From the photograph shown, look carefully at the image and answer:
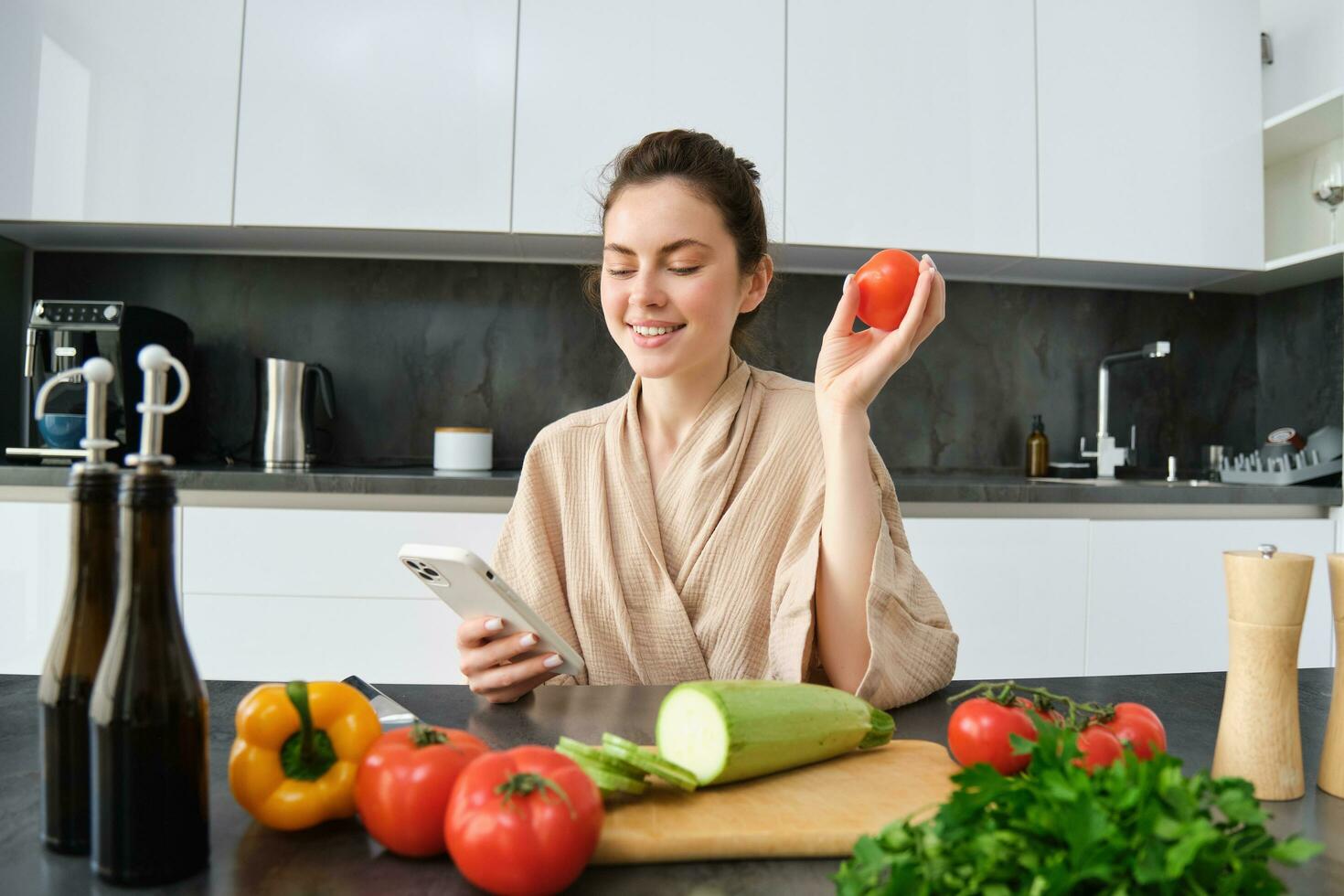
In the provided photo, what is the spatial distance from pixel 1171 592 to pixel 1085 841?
231 cm

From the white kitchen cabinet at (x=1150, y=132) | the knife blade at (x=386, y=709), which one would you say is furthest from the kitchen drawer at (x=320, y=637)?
the white kitchen cabinet at (x=1150, y=132)

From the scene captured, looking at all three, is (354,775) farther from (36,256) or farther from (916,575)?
(36,256)

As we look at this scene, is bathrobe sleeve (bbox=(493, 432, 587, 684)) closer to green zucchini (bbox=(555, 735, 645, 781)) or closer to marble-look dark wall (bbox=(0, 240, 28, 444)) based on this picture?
green zucchini (bbox=(555, 735, 645, 781))

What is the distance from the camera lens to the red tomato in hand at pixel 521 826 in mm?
536

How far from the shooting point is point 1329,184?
8.52ft

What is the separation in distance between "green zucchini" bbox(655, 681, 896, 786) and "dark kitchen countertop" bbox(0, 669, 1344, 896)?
94mm

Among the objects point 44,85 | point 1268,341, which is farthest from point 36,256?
point 1268,341

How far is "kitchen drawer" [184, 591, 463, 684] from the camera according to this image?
2230 millimetres

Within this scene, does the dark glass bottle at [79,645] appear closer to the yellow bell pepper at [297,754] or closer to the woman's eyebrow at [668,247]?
the yellow bell pepper at [297,754]

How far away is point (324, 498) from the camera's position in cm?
227

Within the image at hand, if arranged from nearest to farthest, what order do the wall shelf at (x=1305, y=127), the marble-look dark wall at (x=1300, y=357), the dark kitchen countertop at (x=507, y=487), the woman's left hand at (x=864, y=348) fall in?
1. the woman's left hand at (x=864, y=348)
2. the dark kitchen countertop at (x=507, y=487)
3. the wall shelf at (x=1305, y=127)
4. the marble-look dark wall at (x=1300, y=357)

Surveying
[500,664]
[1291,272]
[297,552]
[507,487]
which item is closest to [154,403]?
[500,664]

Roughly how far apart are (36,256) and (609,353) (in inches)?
70.9

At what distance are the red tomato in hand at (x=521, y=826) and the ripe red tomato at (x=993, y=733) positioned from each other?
328 mm
